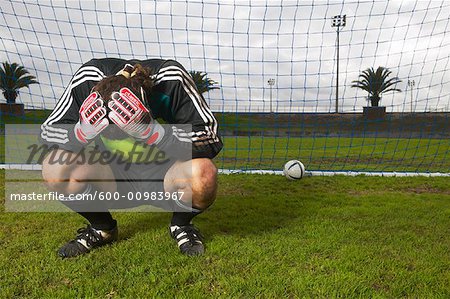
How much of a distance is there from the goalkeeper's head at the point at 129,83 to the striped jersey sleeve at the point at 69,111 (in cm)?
30

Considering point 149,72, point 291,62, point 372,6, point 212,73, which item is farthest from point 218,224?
point 372,6

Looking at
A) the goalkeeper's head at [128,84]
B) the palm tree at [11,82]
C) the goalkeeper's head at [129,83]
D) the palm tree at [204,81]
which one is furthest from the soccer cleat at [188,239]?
the palm tree at [11,82]

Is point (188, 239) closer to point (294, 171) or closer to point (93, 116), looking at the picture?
point (93, 116)

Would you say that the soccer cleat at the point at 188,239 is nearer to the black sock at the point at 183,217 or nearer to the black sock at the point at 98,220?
the black sock at the point at 183,217

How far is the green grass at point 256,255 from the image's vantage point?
221cm

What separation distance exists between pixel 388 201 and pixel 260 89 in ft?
10.7

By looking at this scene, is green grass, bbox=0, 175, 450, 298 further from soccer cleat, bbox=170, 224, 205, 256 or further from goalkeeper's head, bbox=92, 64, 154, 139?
goalkeeper's head, bbox=92, 64, 154, 139

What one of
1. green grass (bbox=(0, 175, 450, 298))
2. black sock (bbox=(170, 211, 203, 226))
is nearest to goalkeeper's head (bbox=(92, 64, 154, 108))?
black sock (bbox=(170, 211, 203, 226))

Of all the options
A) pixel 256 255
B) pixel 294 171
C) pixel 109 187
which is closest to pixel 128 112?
pixel 109 187

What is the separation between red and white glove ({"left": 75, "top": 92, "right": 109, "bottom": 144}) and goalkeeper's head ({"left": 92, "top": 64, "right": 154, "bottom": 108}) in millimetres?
40

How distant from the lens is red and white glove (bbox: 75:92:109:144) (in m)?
2.34

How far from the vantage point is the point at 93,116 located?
2354 mm

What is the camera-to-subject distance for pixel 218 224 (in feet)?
11.5

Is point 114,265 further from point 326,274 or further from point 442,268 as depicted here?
point 442,268
